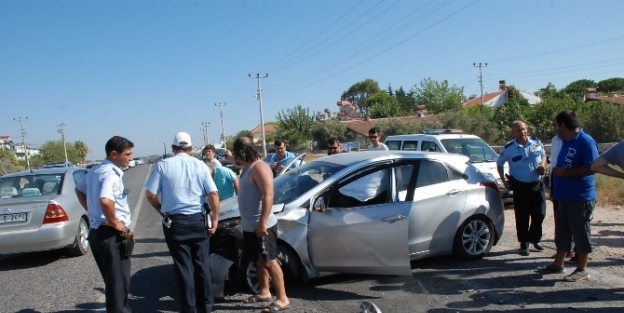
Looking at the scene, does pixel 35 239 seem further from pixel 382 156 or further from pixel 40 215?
pixel 382 156

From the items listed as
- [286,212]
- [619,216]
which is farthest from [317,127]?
[286,212]

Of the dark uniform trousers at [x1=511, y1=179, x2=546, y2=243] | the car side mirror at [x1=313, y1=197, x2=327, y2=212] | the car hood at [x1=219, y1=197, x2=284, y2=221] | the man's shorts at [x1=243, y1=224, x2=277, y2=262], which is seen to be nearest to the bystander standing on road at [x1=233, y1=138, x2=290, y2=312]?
the man's shorts at [x1=243, y1=224, x2=277, y2=262]

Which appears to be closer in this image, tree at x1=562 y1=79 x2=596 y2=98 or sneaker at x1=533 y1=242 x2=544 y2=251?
sneaker at x1=533 y1=242 x2=544 y2=251

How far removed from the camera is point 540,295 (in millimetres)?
5035

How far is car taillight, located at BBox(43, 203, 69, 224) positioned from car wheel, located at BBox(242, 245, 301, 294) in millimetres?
3497

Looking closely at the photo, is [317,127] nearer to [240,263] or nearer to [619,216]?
[619,216]

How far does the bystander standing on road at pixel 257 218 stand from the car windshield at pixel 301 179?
0.82m

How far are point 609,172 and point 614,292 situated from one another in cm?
141

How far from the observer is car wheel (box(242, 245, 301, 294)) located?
5203 mm

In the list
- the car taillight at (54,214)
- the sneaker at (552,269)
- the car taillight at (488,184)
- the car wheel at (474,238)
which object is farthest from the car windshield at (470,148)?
the car taillight at (54,214)

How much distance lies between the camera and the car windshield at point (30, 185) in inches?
297

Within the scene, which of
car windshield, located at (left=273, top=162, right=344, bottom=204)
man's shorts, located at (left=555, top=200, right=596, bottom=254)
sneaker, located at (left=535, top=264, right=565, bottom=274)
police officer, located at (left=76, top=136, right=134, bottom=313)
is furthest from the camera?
sneaker, located at (left=535, top=264, right=565, bottom=274)

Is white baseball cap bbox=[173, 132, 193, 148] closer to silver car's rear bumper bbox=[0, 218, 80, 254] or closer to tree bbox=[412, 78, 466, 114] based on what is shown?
silver car's rear bumper bbox=[0, 218, 80, 254]

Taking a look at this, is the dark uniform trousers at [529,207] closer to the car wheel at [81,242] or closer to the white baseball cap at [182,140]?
the white baseball cap at [182,140]
